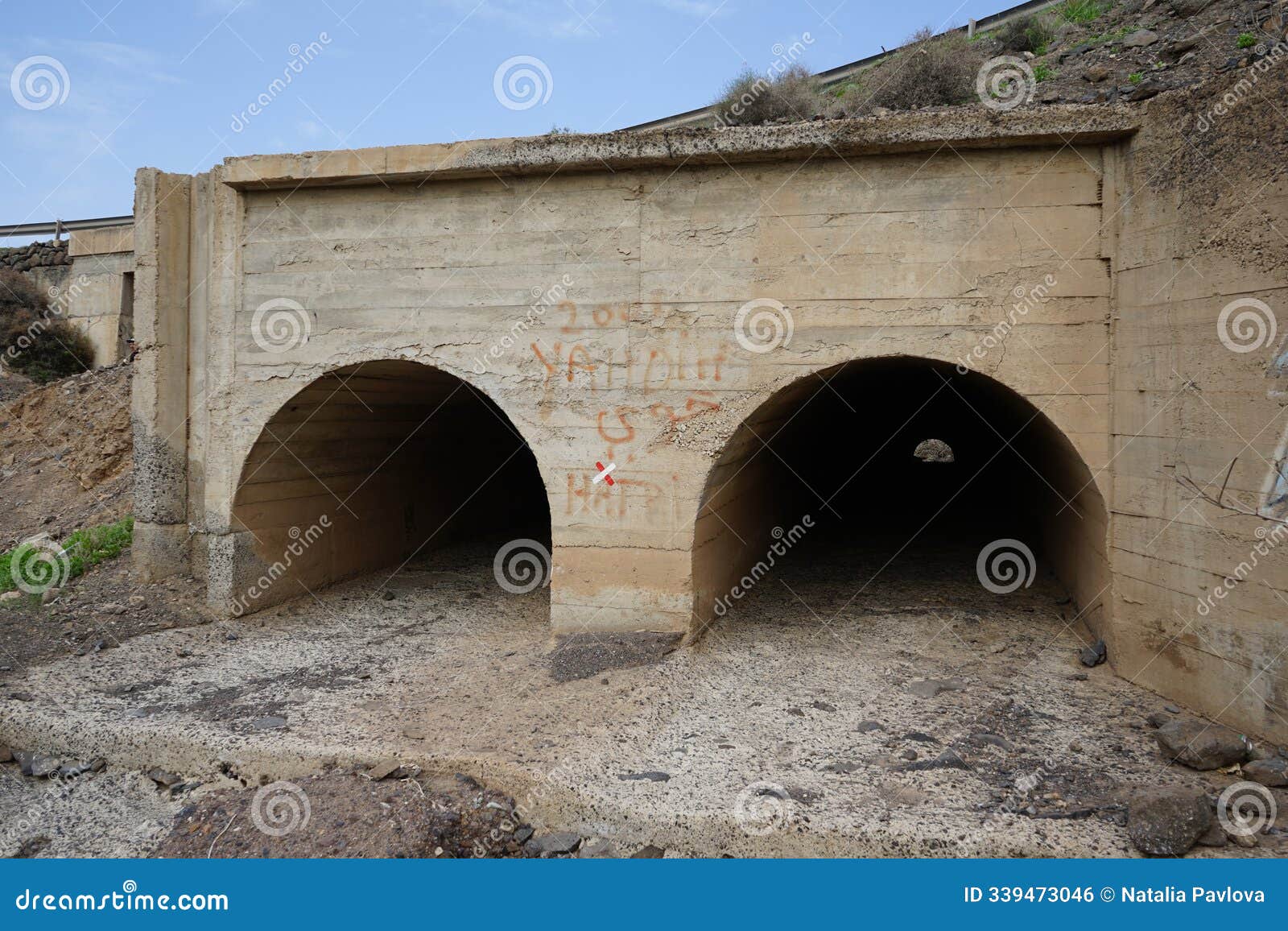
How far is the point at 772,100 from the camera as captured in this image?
12805mm

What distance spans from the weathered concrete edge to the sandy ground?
357cm

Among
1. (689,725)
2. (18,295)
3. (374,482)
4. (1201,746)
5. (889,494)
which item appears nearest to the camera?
(1201,746)

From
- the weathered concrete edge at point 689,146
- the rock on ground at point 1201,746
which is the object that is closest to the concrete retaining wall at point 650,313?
the weathered concrete edge at point 689,146

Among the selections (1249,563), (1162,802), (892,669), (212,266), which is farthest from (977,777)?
(212,266)

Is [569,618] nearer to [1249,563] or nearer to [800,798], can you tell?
[800,798]

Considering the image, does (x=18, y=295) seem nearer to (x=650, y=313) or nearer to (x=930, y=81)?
(x=650, y=313)

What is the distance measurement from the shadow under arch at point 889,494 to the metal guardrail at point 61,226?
14465 millimetres

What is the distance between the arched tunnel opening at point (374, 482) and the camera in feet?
24.0

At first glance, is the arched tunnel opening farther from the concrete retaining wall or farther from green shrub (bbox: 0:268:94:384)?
green shrub (bbox: 0:268:94:384)

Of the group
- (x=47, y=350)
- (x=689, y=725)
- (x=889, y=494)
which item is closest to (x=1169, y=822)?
(x=689, y=725)

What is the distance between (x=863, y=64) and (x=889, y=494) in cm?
824

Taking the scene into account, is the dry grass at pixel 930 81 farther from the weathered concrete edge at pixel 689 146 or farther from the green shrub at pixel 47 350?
the green shrub at pixel 47 350

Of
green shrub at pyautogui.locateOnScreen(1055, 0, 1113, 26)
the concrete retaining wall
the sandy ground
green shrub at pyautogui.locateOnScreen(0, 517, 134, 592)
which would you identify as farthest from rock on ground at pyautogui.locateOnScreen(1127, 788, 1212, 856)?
green shrub at pyautogui.locateOnScreen(1055, 0, 1113, 26)

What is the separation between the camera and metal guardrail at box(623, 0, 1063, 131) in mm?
14461
